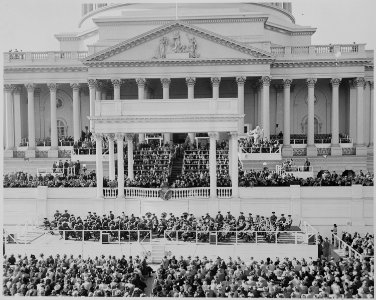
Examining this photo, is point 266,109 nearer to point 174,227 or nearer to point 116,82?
point 116,82

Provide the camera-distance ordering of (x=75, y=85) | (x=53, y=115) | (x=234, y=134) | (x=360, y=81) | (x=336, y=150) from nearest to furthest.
→ (x=234, y=134), (x=336, y=150), (x=360, y=81), (x=75, y=85), (x=53, y=115)

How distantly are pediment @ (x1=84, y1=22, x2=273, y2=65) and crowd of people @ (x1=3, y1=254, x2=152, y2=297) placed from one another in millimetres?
25616

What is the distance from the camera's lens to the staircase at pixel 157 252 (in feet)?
78.8

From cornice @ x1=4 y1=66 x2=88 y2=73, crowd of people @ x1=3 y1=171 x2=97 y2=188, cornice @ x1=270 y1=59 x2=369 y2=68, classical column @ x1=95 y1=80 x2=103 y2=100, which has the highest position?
cornice @ x1=270 y1=59 x2=369 y2=68

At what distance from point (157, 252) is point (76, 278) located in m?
5.58

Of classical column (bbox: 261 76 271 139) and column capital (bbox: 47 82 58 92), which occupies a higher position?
column capital (bbox: 47 82 58 92)

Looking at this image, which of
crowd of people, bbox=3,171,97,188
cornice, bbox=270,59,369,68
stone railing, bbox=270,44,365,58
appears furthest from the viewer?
cornice, bbox=270,59,369,68

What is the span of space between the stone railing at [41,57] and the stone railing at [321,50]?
18.0 metres

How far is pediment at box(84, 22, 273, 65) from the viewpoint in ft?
143

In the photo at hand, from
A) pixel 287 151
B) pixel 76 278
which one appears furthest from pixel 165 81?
pixel 76 278

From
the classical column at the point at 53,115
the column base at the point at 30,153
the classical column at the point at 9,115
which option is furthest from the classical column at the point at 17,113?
the classical column at the point at 53,115

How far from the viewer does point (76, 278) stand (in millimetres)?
19219

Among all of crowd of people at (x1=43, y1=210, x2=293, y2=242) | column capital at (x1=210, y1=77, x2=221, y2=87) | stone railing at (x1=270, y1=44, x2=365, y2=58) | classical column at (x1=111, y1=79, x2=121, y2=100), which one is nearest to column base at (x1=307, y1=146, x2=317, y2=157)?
stone railing at (x1=270, y1=44, x2=365, y2=58)

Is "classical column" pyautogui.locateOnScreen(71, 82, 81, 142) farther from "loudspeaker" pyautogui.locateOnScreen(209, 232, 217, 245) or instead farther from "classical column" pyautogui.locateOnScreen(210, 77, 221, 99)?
"loudspeaker" pyautogui.locateOnScreen(209, 232, 217, 245)
